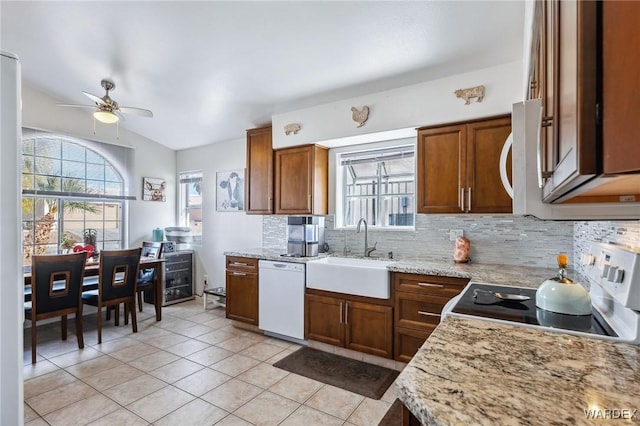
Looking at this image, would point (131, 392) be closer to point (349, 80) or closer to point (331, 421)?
point (331, 421)

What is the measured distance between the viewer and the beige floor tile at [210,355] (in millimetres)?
2918

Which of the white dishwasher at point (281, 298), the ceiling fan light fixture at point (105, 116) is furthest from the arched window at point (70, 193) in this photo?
the white dishwasher at point (281, 298)

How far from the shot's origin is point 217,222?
4941 millimetres

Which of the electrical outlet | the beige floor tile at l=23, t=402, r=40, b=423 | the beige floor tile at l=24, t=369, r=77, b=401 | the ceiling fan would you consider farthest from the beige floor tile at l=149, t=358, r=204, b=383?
the electrical outlet

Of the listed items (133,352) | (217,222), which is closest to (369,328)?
(133,352)

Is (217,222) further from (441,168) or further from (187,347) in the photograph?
(441,168)

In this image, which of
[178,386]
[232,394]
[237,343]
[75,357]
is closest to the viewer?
[232,394]

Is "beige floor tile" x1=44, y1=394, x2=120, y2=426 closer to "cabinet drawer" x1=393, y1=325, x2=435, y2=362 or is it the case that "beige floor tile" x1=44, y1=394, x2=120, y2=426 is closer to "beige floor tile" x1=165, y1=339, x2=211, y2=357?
"beige floor tile" x1=165, y1=339, x2=211, y2=357

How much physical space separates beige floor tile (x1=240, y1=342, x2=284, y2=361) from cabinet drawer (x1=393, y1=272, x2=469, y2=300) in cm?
138

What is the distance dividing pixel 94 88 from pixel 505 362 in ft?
15.0

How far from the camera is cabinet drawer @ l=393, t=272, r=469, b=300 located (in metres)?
2.42

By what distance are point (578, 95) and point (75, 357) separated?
399 centimetres

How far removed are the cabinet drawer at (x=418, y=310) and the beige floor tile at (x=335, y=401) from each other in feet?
2.23

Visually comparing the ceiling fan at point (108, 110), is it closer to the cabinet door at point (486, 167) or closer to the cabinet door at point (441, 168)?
the cabinet door at point (441, 168)
